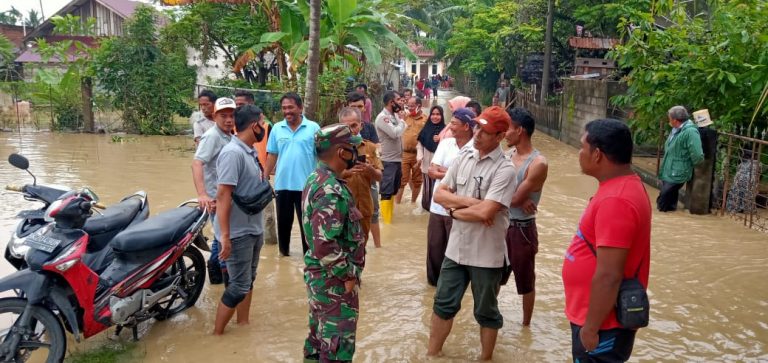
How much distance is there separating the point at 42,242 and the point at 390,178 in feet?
15.0

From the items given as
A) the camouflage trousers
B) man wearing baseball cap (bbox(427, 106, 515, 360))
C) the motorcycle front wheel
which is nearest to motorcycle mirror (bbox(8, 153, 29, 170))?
the motorcycle front wheel

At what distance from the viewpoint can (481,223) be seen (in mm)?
3801

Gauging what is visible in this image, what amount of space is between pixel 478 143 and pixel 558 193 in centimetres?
712

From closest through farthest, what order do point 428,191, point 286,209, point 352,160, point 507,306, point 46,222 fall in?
point 352,160 < point 46,222 < point 507,306 < point 286,209 < point 428,191

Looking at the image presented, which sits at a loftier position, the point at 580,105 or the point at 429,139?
the point at 580,105

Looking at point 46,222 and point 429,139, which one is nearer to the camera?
point 46,222

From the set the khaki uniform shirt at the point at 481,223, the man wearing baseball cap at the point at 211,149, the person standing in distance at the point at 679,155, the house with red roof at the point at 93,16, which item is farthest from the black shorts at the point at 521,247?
the house with red roof at the point at 93,16

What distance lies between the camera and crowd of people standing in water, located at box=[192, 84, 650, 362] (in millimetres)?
2670

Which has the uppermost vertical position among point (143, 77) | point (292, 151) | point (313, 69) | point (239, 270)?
point (143, 77)

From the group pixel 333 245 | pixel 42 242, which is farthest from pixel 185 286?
pixel 333 245

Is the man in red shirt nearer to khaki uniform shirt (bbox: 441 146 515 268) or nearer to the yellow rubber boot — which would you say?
khaki uniform shirt (bbox: 441 146 515 268)

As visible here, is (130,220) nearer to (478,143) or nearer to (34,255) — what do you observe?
(34,255)

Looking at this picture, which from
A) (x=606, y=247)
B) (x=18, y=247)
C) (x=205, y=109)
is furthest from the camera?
(x=205, y=109)

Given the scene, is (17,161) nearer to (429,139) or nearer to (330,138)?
(330,138)
